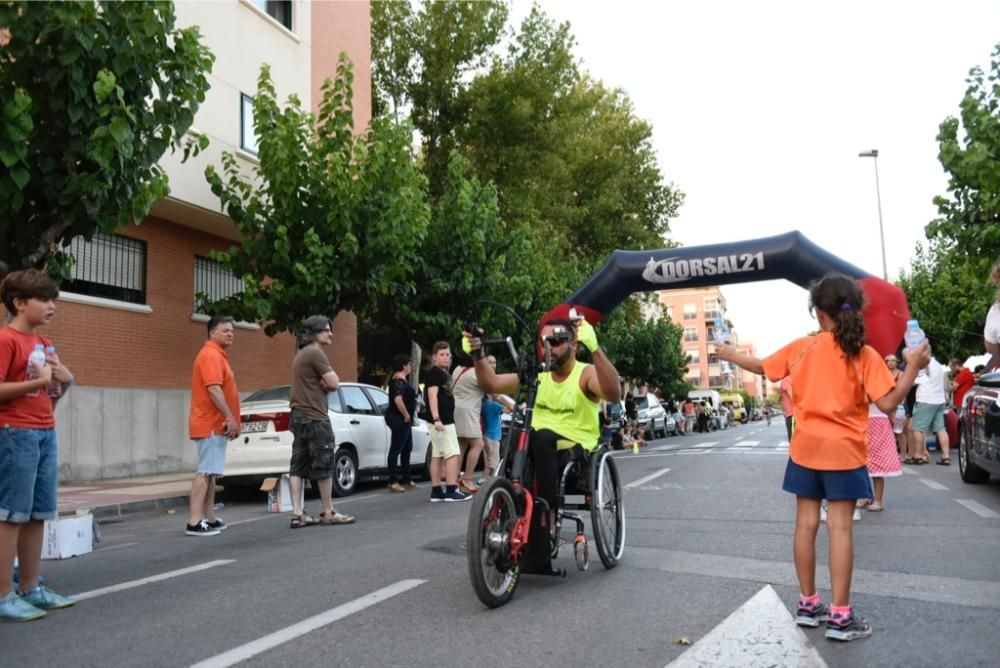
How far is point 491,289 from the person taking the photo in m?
19.8

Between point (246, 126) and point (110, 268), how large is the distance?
4097mm

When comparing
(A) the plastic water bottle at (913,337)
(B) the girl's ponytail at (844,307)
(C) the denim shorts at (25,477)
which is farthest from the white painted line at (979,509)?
(C) the denim shorts at (25,477)

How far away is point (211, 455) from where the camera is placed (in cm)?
785

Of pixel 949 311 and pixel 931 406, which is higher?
pixel 949 311

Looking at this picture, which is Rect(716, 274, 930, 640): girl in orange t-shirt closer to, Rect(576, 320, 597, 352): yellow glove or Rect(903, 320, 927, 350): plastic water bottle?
Rect(903, 320, 927, 350): plastic water bottle

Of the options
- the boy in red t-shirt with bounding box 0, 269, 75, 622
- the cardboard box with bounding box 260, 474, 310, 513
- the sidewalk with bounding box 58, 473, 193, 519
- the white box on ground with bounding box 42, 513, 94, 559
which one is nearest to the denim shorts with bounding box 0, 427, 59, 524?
the boy in red t-shirt with bounding box 0, 269, 75, 622

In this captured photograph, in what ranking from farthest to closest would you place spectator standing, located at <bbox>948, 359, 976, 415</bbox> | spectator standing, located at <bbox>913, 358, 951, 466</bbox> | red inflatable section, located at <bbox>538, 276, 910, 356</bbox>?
1. spectator standing, located at <bbox>948, 359, 976, 415</bbox>
2. spectator standing, located at <bbox>913, 358, 951, 466</bbox>
3. red inflatable section, located at <bbox>538, 276, 910, 356</bbox>

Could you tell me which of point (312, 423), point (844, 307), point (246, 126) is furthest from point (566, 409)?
point (246, 126)

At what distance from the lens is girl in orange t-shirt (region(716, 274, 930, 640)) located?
13.7 feet

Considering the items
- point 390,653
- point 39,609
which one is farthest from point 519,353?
point 39,609

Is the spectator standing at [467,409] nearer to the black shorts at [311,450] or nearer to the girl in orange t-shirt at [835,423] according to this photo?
the black shorts at [311,450]

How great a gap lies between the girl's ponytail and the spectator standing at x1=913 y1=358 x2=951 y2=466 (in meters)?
10.6

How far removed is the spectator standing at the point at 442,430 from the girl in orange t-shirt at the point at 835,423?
20.9 ft

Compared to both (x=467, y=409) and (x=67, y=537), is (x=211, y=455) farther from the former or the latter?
(x=467, y=409)
